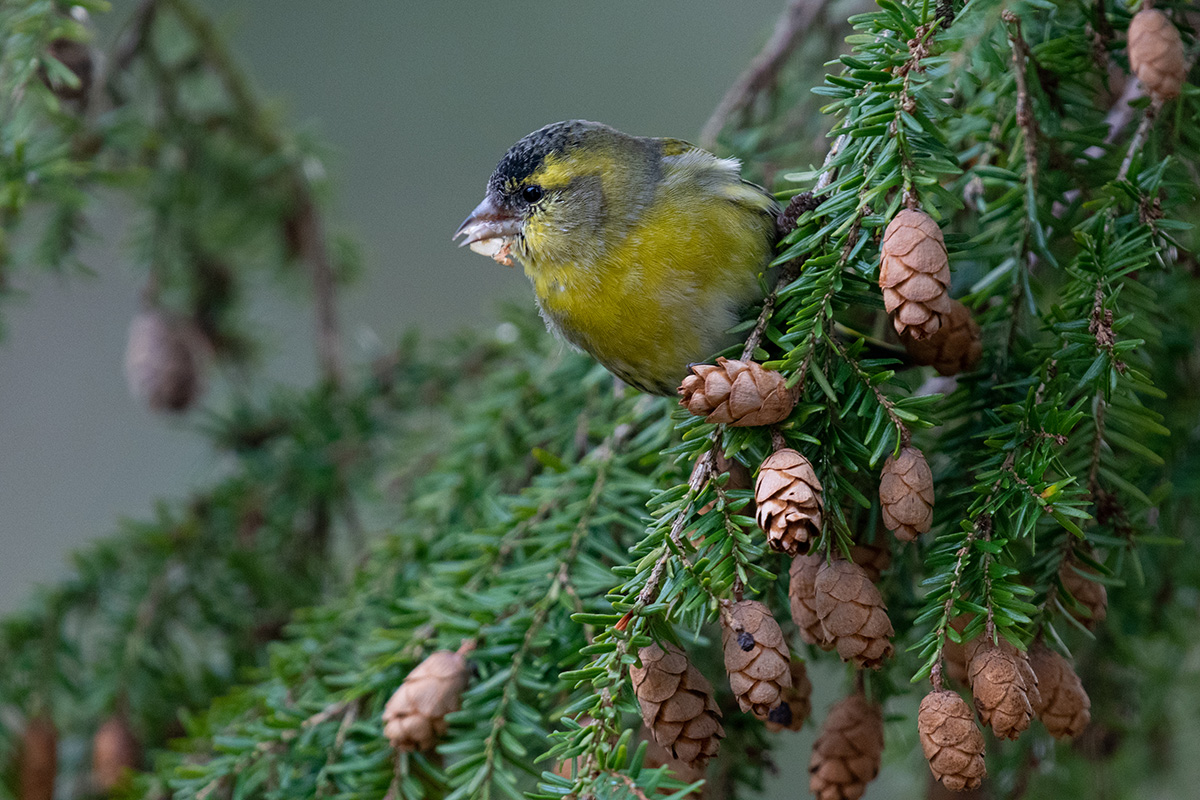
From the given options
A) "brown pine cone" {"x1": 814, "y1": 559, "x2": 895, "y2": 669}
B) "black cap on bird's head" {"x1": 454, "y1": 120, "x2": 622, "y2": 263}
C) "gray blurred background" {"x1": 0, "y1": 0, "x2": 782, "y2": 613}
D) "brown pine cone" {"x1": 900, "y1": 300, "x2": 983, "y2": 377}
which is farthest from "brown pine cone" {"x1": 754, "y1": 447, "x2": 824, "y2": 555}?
"gray blurred background" {"x1": 0, "y1": 0, "x2": 782, "y2": 613}

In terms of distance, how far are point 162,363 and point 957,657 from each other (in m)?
1.04

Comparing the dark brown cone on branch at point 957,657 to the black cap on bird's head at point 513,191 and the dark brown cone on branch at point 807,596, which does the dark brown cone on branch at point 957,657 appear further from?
the black cap on bird's head at point 513,191

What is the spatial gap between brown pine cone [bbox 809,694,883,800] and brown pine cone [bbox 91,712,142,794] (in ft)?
2.22

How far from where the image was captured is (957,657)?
56 cm

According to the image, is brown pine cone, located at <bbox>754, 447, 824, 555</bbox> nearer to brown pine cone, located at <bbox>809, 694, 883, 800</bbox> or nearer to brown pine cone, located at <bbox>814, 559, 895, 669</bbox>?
brown pine cone, located at <bbox>814, 559, 895, 669</bbox>

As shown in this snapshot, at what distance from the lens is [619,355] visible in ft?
2.65

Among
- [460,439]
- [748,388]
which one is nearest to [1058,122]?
[748,388]

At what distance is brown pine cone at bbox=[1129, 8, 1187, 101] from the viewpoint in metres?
0.51

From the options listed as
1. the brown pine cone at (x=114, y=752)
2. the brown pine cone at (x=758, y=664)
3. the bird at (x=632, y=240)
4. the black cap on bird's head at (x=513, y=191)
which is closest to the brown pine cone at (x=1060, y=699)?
the brown pine cone at (x=758, y=664)

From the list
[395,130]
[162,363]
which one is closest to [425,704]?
[162,363]

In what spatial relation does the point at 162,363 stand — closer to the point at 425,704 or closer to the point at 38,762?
the point at 38,762

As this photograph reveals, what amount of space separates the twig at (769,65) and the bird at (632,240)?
96 millimetres

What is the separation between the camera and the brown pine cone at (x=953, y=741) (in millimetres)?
459

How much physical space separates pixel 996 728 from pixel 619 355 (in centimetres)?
44
